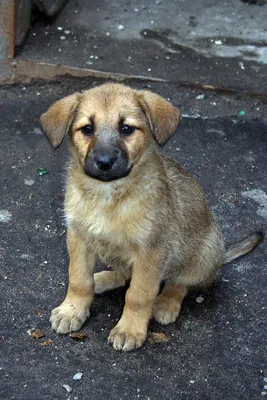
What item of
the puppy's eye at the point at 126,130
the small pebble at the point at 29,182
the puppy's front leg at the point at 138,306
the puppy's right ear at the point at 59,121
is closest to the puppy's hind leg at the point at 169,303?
the puppy's front leg at the point at 138,306

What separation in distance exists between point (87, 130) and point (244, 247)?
169 centimetres

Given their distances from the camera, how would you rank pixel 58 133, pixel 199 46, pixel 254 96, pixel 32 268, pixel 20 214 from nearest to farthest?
pixel 58 133
pixel 32 268
pixel 20 214
pixel 254 96
pixel 199 46

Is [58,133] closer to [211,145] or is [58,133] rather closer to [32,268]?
[32,268]

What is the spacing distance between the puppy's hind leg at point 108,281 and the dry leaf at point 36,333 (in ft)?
1.78

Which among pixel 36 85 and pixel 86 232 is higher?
pixel 86 232

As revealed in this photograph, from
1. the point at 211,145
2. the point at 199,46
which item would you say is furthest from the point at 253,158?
the point at 199,46

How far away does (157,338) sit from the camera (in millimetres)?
4949

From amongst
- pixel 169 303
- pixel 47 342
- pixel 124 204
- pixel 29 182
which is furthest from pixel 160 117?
pixel 29 182

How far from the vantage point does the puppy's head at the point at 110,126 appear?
4332 mm

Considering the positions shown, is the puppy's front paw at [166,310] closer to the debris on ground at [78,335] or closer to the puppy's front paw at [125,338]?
the puppy's front paw at [125,338]

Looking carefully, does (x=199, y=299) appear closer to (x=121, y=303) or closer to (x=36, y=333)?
(x=121, y=303)

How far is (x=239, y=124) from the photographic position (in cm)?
751

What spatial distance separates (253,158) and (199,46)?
191 centimetres

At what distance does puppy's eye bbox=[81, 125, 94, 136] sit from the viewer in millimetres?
4457
